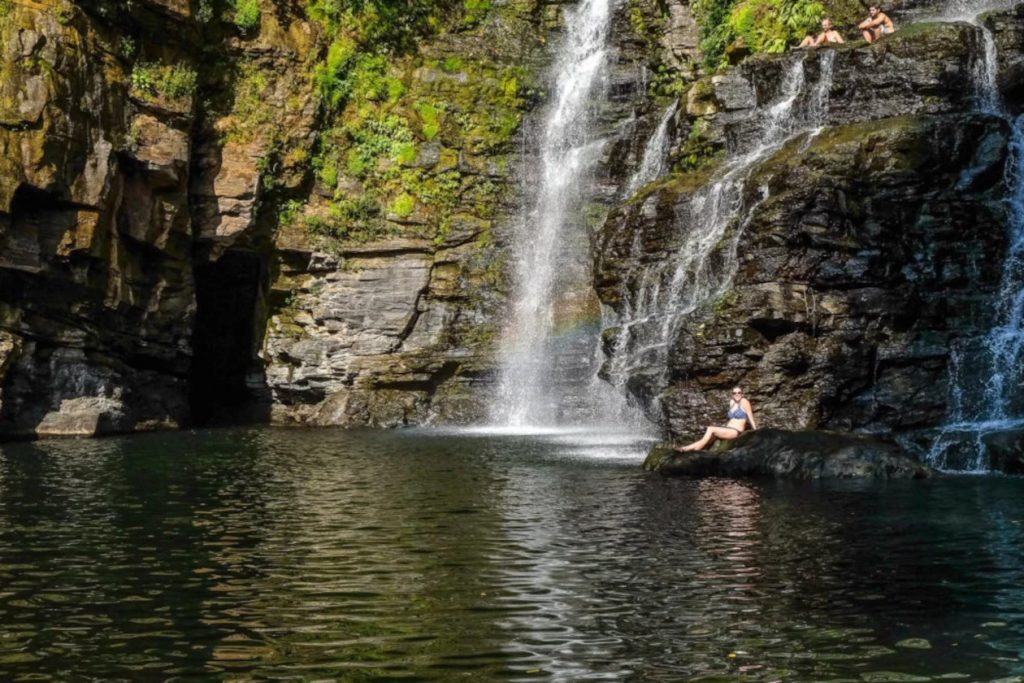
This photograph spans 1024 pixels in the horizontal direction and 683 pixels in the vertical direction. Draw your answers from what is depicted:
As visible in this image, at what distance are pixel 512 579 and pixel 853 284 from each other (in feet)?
45.1

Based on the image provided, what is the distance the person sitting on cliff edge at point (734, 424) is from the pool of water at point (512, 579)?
7.22 ft

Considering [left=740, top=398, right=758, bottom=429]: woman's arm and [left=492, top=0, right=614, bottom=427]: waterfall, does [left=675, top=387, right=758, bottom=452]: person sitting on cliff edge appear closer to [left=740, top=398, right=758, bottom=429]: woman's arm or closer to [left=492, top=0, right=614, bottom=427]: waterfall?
[left=740, top=398, right=758, bottom=429]: woman's arm

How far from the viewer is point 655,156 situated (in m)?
32.4

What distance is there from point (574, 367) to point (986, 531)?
Result: 2115 cm

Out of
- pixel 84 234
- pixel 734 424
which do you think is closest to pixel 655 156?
pixel 734 424

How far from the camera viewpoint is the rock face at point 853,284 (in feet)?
70.1

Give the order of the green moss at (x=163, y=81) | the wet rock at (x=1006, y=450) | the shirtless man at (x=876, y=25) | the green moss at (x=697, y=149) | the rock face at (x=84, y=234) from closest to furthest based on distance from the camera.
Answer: the wet rock at (x=1006, y=450), the rock face at (x=84, y=234), the green moss at (x=697, y=149), the shirtless man at (x=876, y=25), the green moss at (x=163, y=81)

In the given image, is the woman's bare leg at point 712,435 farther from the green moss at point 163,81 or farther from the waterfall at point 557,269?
the green moss at point 163,81

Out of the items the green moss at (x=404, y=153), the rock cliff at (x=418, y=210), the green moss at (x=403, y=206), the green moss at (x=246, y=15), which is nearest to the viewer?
the rock cliff at (x=418, y=210)

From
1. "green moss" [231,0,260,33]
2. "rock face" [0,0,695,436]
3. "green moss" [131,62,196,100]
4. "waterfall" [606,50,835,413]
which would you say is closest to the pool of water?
"waterfall" [606,50,835,413]

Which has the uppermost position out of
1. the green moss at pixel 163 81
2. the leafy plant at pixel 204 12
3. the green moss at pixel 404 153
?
the leafy plant at pixel 204 12

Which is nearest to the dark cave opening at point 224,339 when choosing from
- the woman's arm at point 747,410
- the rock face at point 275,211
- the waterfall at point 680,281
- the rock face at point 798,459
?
the rock face at point 275,211

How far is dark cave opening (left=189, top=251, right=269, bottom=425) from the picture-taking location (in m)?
39.2

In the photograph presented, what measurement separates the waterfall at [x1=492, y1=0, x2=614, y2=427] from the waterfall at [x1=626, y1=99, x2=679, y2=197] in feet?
7.71
